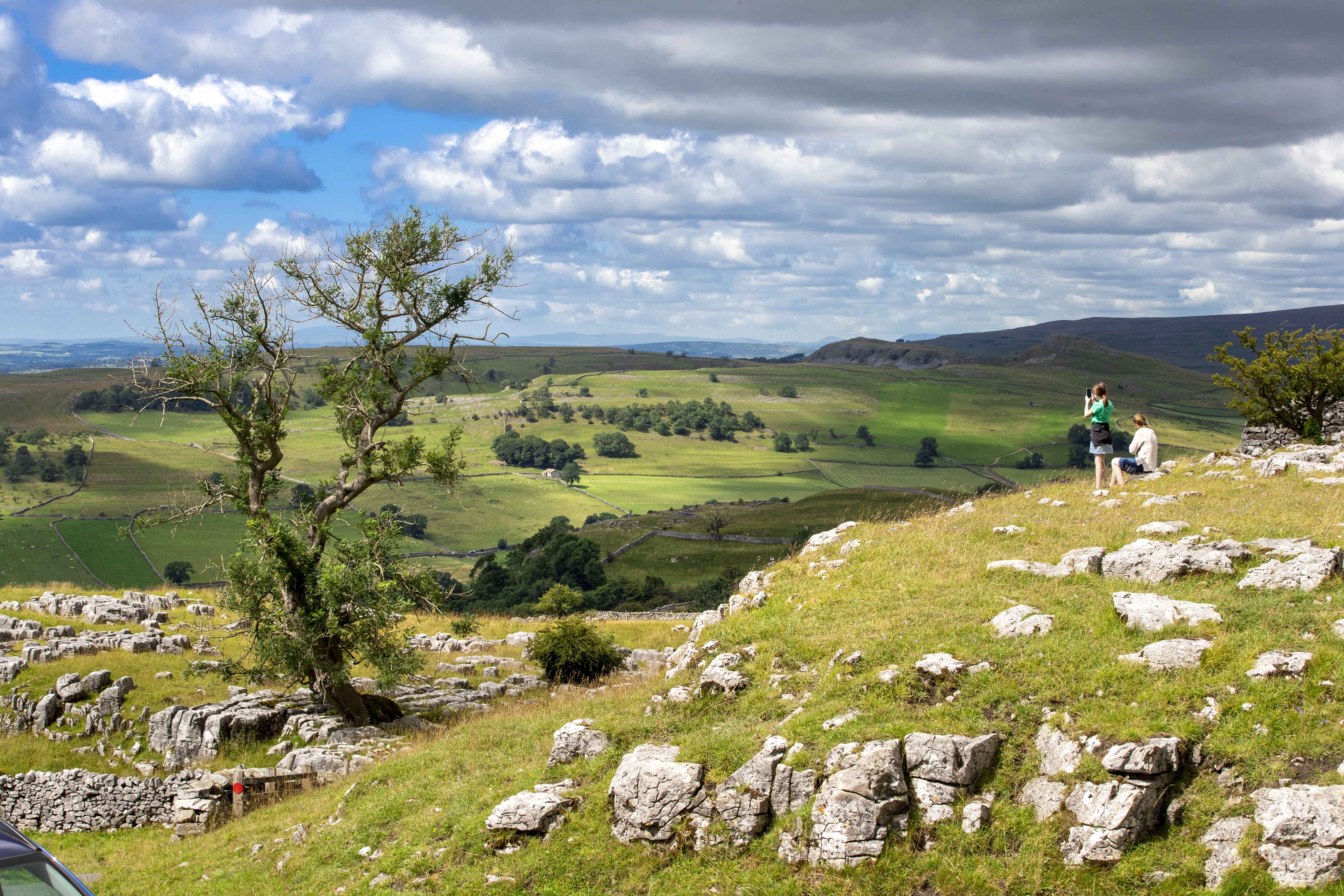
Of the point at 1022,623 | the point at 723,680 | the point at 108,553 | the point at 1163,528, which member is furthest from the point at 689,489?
the point at 1022,623

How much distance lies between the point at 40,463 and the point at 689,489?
415ft

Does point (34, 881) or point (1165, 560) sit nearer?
point (34, 881)

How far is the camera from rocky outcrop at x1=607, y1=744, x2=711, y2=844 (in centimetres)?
1203

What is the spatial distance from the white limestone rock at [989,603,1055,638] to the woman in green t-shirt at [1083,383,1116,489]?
33.8 feet

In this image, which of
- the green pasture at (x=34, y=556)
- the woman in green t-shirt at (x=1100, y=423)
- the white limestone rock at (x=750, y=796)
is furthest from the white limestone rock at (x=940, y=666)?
the green pasture at (x=34, y=556)

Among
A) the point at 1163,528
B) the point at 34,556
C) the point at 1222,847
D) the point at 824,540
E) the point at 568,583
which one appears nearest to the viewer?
the point at 1222,847

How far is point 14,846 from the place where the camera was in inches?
289

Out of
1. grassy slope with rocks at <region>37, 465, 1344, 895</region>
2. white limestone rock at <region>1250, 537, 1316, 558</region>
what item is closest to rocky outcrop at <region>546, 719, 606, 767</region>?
grassy slope with rocks at <region>37, 465, 1344, 895</region>

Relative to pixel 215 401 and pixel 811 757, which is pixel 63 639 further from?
pixel 811 757

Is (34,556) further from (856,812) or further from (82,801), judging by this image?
(856,812)

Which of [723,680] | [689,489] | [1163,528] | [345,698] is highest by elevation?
[1163,528]

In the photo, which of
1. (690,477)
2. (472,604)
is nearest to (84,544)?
(472,604)

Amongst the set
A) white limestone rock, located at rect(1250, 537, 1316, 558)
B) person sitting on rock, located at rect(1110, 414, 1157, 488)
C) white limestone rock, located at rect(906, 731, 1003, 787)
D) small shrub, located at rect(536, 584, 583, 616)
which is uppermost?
person sitting on rock, located at rect(1110, 414, 1157, 488)

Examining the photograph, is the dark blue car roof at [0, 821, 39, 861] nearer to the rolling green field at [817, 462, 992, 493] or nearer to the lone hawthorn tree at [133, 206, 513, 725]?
the lone hawthorn tree at [133, 206, 513, 725]
